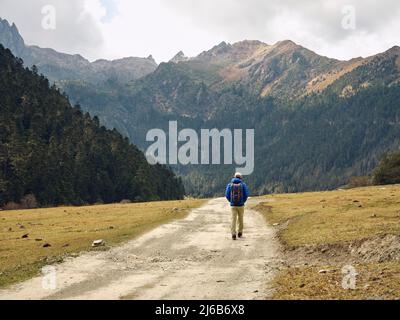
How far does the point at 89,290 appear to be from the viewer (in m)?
15.8

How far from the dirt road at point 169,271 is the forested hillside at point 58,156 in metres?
95.0

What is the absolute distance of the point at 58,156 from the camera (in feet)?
439

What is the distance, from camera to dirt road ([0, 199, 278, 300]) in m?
15.2

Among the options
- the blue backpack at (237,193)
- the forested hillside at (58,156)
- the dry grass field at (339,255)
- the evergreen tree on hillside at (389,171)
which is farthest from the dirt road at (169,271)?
the forested hillside at (58,156)

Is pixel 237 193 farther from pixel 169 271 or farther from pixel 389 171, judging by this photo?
pixel 389 171

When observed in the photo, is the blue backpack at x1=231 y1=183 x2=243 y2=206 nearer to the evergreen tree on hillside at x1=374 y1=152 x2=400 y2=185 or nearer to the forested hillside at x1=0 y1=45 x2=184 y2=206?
the evergreen tree on hillside at x1=374 y1=152 x2=400 y2=185

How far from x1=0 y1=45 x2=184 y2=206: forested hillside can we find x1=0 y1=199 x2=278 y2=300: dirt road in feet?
312

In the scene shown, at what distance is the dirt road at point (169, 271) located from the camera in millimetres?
15188

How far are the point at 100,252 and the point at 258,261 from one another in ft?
30.1

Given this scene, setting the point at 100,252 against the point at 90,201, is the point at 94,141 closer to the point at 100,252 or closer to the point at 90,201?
the point at 90,201

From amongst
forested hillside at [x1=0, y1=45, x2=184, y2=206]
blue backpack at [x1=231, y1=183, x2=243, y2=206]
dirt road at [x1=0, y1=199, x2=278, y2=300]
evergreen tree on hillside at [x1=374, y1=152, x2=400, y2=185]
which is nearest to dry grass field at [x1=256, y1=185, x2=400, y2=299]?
dirt road at [x1=0, y1=199, x2=278, y2=300]

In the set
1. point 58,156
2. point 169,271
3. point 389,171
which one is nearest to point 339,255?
point 169,271

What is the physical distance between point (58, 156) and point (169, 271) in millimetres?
121398
